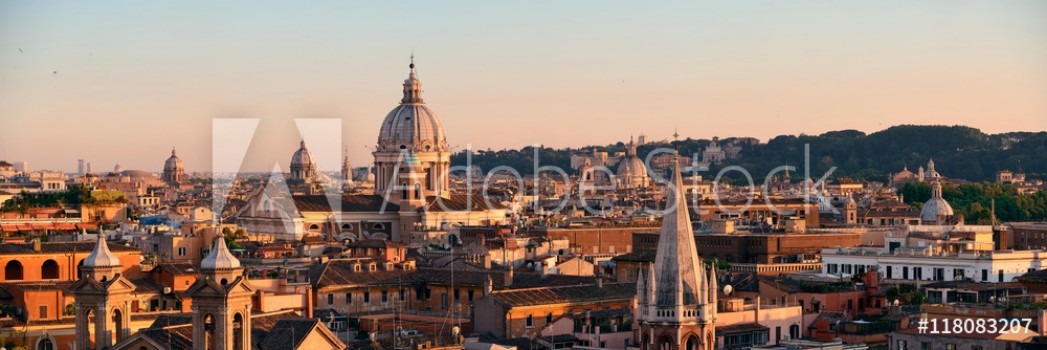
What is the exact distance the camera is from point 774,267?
59.0 meters

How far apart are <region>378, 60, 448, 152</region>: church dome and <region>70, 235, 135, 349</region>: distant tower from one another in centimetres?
6423

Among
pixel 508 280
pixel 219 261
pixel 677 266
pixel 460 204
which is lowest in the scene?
pixel 508 280

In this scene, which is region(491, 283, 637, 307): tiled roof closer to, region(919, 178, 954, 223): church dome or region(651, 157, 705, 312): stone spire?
region(651, 157, 705, 312): stone spire

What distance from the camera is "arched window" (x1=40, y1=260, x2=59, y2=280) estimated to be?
44406mm

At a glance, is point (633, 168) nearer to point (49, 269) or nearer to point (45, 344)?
point (49, 269)

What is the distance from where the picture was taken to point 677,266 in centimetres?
3347

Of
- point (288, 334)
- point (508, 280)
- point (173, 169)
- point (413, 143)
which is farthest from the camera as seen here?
point (173, 169)

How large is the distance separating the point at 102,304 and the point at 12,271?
49.0ft

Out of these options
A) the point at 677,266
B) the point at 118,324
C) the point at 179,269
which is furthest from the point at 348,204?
the point at 118,324

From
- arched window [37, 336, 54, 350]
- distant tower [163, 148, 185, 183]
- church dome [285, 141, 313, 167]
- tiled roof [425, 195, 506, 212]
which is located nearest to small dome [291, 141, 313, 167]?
church dome [285, 141, 313, 167]

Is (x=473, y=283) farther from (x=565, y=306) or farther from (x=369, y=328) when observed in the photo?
(x=369, y=328)

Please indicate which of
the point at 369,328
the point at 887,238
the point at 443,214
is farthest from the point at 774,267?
the point at 443,214

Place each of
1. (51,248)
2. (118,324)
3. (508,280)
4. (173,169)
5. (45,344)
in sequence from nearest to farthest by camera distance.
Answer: (118,324)
(45,344)
(51,248)
(508,280)
(173,169)

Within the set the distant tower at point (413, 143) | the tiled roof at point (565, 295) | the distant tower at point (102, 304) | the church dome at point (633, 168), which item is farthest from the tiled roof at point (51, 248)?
the church dome at point (633, 168)
